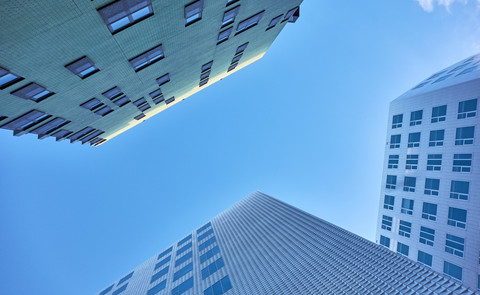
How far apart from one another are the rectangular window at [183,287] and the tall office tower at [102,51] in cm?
1933

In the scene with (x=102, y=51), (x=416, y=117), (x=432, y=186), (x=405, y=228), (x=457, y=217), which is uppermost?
(x=416, y=117)

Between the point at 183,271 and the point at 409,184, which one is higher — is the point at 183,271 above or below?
below

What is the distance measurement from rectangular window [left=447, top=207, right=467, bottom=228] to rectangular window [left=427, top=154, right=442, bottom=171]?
576 cm

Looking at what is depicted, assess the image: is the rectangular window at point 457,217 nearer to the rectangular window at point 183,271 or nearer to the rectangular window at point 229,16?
the rectangular window at point 183,271

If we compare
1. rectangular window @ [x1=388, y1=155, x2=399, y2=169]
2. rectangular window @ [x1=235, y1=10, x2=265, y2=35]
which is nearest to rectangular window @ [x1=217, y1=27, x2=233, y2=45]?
rectangular window @ [x1=235, y1=10, x2=265, y2=35]

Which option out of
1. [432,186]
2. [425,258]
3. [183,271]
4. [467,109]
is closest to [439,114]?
[467,109]

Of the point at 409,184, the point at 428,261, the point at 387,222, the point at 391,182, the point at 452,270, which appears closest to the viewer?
the point at 452,270

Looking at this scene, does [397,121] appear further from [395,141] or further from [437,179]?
[437,179]

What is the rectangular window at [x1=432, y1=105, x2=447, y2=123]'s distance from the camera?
31803mm

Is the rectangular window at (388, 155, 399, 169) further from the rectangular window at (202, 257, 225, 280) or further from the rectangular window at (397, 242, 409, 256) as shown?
the rectangular window at (202, 257, 225, 280)


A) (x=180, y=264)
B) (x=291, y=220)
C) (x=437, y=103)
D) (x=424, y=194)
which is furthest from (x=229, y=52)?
(x=424, y=194)

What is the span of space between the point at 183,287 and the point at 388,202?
36313 mm

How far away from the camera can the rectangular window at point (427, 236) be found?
103 feet

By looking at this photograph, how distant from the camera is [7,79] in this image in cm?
1181
